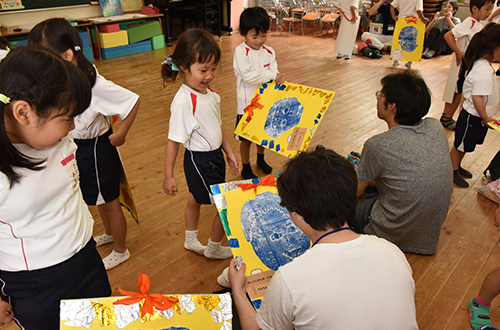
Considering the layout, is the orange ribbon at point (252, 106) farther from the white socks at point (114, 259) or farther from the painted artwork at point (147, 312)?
the painted artwork at point (147, 312)

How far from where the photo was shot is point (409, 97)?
6.02 ft

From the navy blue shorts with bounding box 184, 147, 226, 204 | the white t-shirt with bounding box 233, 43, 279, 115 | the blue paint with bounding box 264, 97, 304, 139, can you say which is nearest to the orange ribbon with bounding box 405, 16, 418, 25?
the white t-shirt with bounding box 233, 43, 279, 115

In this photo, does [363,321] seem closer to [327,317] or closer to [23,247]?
[327,317]

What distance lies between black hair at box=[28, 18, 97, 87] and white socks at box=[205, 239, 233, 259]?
1072 mm

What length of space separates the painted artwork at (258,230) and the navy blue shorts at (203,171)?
8.2 inches

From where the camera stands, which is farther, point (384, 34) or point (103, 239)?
point (384, 34)

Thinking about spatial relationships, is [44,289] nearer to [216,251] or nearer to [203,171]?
[203,171]

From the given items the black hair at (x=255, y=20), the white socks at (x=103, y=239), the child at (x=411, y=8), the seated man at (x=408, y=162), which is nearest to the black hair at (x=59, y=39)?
the white socks at (x=103, y=239)

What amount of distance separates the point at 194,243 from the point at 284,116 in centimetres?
98

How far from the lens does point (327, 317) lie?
914mm

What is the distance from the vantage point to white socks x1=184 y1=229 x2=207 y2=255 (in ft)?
7.04

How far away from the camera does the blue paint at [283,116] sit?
2281mm

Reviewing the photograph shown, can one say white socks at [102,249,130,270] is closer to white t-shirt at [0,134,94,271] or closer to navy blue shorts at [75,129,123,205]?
navy blue shorts at [75,129,123,205]

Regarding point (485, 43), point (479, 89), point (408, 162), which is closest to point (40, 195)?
point (408, 162)
